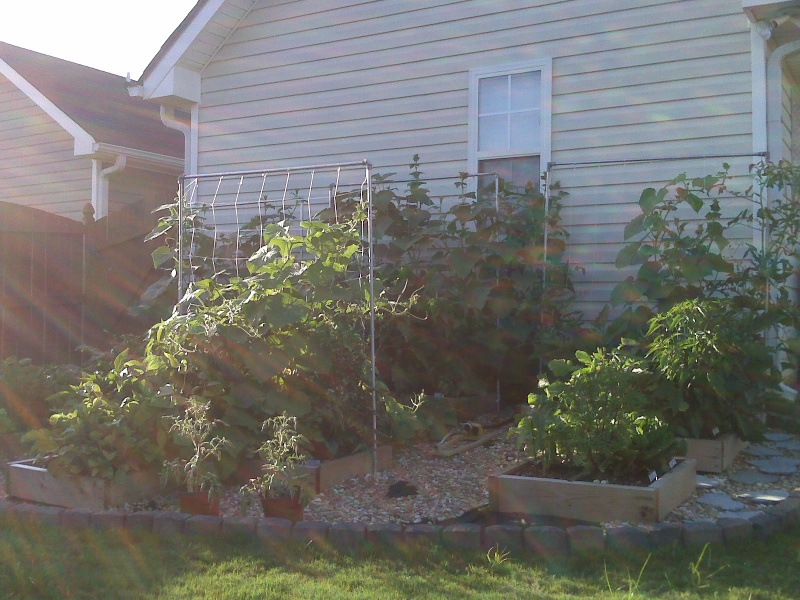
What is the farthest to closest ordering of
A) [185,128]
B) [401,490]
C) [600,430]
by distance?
[185,128], [401,490], [600,430]

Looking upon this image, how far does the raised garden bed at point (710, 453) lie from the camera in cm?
476

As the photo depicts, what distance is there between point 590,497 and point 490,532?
0.63 meters

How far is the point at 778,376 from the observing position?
5113 millimetres

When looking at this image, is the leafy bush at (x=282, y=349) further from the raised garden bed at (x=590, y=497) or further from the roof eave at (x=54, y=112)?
the roof eave at (x=54, y=112)

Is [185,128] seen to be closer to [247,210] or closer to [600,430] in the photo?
[247,210]

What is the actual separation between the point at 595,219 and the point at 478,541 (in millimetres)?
4192

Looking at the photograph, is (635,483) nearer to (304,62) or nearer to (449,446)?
(449,446)

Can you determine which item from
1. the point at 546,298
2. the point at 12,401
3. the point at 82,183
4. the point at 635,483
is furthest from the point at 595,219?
the point at 82,183

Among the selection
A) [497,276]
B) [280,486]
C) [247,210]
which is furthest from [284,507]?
[247,210]

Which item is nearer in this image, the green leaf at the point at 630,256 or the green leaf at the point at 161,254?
the green leaf at the point at 630,256

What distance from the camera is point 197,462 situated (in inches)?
155

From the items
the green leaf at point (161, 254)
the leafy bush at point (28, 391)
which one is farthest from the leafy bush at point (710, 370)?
the leafy bush at point (28, 391)

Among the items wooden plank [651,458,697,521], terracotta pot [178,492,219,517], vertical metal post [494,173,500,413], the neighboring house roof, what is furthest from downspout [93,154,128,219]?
wooden plank [651,458,697,521]

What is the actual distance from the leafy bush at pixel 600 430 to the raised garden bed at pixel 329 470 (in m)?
1.00
